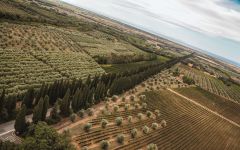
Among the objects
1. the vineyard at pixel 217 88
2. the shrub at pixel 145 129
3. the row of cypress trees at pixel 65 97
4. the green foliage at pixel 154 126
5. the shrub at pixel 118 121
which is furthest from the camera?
the vineyard at pixel 217 88

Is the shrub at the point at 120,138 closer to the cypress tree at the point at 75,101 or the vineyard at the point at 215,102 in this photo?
the cypress tree at the point at 75,101

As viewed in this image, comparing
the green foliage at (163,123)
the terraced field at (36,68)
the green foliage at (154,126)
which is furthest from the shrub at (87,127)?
the green foliage at (163,123)

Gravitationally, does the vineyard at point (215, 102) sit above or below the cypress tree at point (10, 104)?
below

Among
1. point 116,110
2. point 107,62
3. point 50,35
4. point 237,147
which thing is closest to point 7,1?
point 50,35

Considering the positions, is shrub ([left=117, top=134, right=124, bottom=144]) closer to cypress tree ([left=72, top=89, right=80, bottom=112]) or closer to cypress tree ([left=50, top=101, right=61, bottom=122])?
cypress tree ([left=50, top=101, right=61, bottom=122])

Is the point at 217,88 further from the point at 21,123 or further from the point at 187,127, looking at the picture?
the point at 21,123

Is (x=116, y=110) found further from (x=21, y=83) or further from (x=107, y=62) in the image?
(x=107, y=62)

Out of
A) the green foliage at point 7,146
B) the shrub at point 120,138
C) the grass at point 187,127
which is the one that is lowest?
the grass at point 187,127

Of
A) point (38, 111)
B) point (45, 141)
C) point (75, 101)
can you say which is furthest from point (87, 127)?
point (45, 141)
